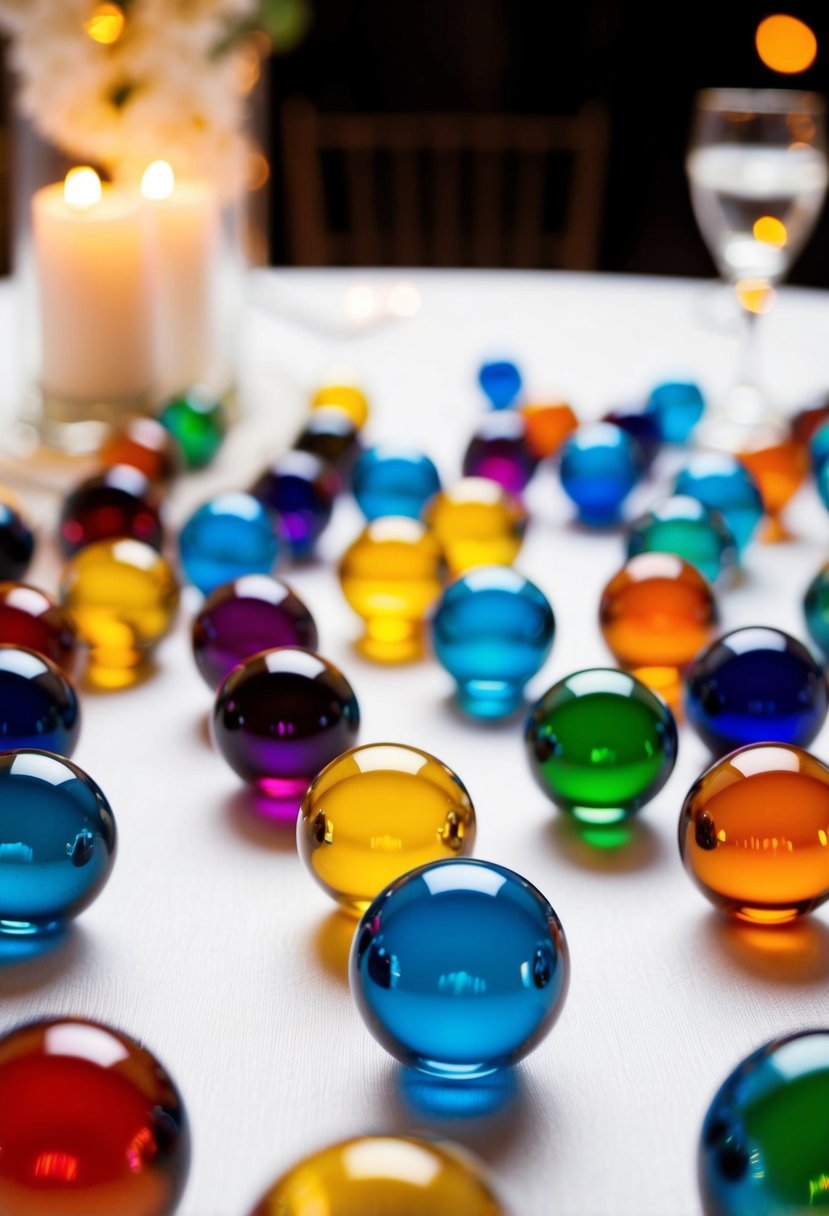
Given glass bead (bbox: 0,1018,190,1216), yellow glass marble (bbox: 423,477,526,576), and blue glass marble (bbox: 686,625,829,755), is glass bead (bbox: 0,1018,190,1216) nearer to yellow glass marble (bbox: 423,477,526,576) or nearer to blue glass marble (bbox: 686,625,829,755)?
blue glass marble (bbox: 686,625,829,755)

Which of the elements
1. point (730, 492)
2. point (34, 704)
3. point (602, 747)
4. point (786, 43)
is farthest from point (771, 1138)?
point (786, 43)

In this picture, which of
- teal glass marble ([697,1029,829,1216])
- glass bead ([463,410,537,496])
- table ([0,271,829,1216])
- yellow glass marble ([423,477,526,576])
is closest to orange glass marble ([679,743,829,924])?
table ([0,271,829,1216])

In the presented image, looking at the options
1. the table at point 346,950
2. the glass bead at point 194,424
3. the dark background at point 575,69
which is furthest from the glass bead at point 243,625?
the dark background at point 575,69

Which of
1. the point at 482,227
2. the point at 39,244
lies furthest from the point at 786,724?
the point at 482,227

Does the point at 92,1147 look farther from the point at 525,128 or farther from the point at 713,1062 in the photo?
the point at 525,128

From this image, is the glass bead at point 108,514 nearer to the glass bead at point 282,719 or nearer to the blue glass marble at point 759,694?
the glass bead at point 282,719

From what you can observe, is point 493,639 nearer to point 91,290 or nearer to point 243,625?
point 243,625
